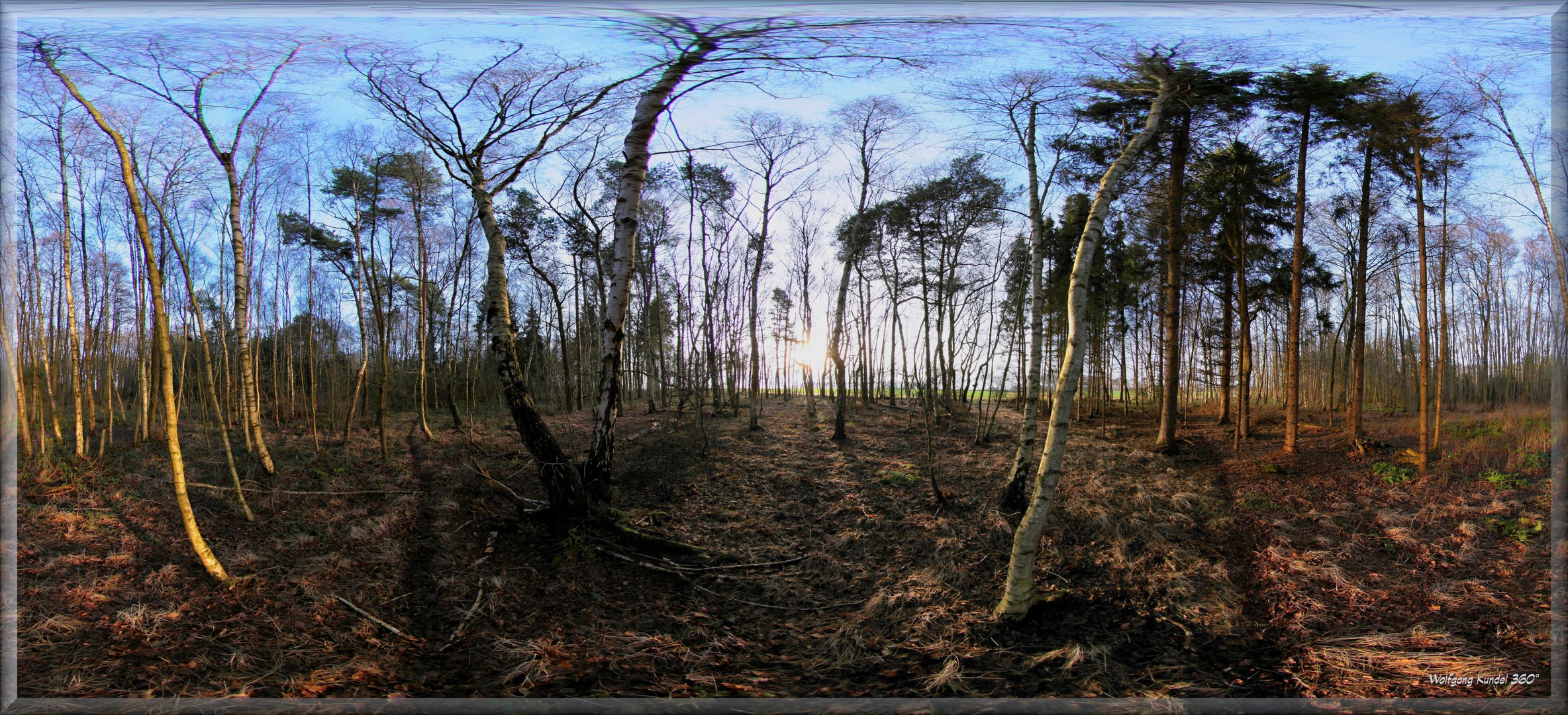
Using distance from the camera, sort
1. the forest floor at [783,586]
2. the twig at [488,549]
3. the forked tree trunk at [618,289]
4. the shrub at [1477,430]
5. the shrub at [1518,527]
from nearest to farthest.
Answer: the forest floor at [783,586], the twig at [488,549], the shrub at [1518,527], the forked tree trunk at [618,289], the shrub at [1477,430]

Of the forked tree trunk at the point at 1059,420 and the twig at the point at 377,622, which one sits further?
the forked tree trunk at the point at 1059,420

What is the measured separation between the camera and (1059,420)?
3.38 m

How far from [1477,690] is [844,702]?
10.9ft

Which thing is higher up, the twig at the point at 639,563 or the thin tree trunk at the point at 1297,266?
the thin tree trunk at the point at 1297,266

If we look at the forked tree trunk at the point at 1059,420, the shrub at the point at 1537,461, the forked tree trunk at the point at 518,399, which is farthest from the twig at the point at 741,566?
the shrub at the point at 1537,461

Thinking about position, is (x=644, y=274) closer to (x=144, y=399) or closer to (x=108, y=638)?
(x=144, y=399)

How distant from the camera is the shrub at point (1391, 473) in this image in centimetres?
601

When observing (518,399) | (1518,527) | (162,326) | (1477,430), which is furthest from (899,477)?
(1477,430)

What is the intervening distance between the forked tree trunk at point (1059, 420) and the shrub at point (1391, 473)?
19.1 ft

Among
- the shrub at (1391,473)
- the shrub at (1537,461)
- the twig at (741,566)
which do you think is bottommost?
the twig at (741,566)

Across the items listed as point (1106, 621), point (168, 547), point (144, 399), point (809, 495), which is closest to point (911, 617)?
point (1106, 621)

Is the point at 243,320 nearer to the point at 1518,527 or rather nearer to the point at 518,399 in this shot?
the point at 518,399

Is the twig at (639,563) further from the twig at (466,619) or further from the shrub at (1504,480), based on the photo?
the shrub at (1504,480)

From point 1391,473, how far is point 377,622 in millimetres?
10330
